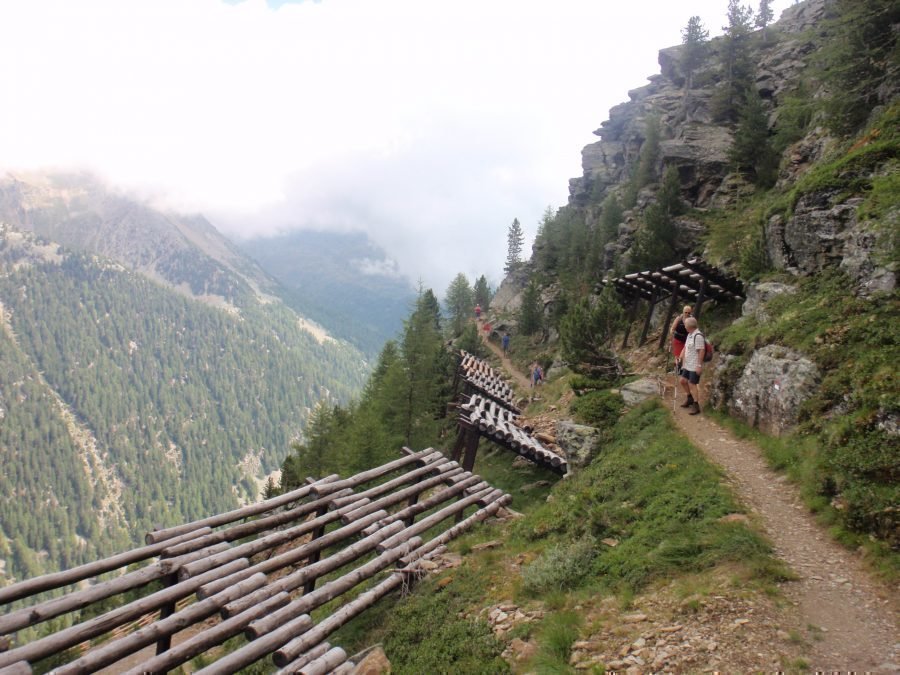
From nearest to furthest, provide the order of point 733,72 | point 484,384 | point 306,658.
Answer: point 306,658 → point 484,384 → point 733,72

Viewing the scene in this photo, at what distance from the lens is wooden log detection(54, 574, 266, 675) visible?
20.6 ft

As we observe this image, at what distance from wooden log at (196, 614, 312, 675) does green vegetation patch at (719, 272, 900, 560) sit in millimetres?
8710

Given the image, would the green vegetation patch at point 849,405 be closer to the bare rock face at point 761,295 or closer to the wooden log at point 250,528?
the bare rock face at point 761,295

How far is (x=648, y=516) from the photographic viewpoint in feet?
28.3

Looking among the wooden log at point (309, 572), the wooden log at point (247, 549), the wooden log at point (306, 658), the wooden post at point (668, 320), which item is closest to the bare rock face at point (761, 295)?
the wooden post at point (668, 320)

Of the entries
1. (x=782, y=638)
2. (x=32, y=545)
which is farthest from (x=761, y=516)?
(x=32, y=545)

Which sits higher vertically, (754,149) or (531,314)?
(754,149)

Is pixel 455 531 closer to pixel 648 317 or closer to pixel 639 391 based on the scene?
pixel 639 391

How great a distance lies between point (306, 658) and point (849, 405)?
1061cm

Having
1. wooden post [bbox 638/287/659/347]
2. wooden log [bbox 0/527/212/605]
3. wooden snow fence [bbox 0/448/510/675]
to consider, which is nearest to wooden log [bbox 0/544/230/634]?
wooden snow fence [bbox 0/448/510/675]

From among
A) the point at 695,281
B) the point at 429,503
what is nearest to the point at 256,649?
the point at 429,503

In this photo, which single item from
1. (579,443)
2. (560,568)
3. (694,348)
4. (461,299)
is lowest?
(560,568)

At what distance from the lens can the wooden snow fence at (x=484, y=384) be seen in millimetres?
29484

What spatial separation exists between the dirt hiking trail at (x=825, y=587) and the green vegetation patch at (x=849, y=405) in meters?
0.47
